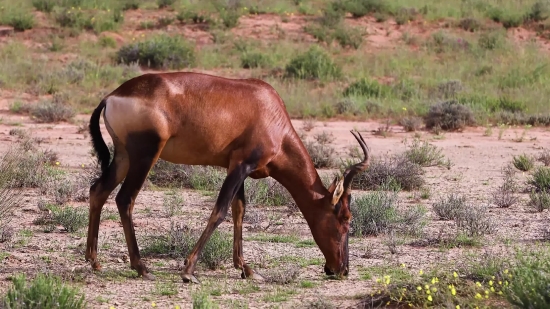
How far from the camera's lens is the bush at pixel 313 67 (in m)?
24.6

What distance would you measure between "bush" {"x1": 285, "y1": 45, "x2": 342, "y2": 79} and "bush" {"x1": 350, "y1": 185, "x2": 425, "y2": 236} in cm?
1386

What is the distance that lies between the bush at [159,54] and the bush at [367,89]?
502 cm

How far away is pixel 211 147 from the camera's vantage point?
830 centimetres

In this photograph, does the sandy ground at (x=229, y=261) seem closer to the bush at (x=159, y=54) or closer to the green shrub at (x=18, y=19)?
the bush at (x=159, y=54)

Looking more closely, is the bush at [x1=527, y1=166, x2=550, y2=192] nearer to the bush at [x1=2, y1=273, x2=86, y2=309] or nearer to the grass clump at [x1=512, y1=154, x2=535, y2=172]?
the grass clump at [x1=512, y1=154, x2=535, y2=172]

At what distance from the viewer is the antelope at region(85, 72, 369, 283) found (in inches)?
321

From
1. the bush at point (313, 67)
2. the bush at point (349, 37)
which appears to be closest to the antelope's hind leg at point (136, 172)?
the bush at point (313, 67)

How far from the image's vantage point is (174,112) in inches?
324

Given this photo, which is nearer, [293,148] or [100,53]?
[293,148]

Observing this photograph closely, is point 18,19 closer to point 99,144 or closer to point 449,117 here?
point 449,117

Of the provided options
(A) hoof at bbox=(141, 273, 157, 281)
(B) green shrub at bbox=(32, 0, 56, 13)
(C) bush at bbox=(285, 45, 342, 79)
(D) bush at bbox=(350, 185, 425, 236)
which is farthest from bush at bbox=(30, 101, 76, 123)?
(B) green shrub at bbox=(32, 0, 56, 13)

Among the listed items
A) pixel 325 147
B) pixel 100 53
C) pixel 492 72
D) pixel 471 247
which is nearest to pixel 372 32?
pixel 492 72

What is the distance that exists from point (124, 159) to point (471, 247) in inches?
143

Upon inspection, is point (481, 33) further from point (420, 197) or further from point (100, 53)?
point (420, 197)
